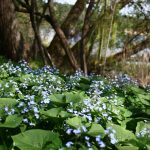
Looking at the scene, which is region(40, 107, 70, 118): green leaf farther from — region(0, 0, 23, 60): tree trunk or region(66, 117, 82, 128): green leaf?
region(0, 0, 23, 60): tree trunk

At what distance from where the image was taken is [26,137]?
2436 mm

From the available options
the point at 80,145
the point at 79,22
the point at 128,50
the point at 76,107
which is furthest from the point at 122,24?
the point at 80,145

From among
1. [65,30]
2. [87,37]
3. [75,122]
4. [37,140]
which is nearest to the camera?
[37,140]

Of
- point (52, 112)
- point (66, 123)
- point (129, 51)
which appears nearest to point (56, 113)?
point (52, 112)

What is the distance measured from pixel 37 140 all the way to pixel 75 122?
26 centimetres

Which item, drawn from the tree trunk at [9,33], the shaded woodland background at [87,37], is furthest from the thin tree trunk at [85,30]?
the tree trunk at [9,33]

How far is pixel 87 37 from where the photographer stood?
8.73 meters

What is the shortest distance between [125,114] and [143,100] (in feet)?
1.73

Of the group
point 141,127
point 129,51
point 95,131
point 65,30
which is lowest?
point 129,51

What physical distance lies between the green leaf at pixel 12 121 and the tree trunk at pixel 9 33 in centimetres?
524

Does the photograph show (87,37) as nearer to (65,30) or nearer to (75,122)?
(65,30)

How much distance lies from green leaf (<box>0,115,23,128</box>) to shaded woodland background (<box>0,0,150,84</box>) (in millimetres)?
5249

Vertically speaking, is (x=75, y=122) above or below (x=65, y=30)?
below

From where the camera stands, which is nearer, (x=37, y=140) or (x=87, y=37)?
(x=37, y=140)
